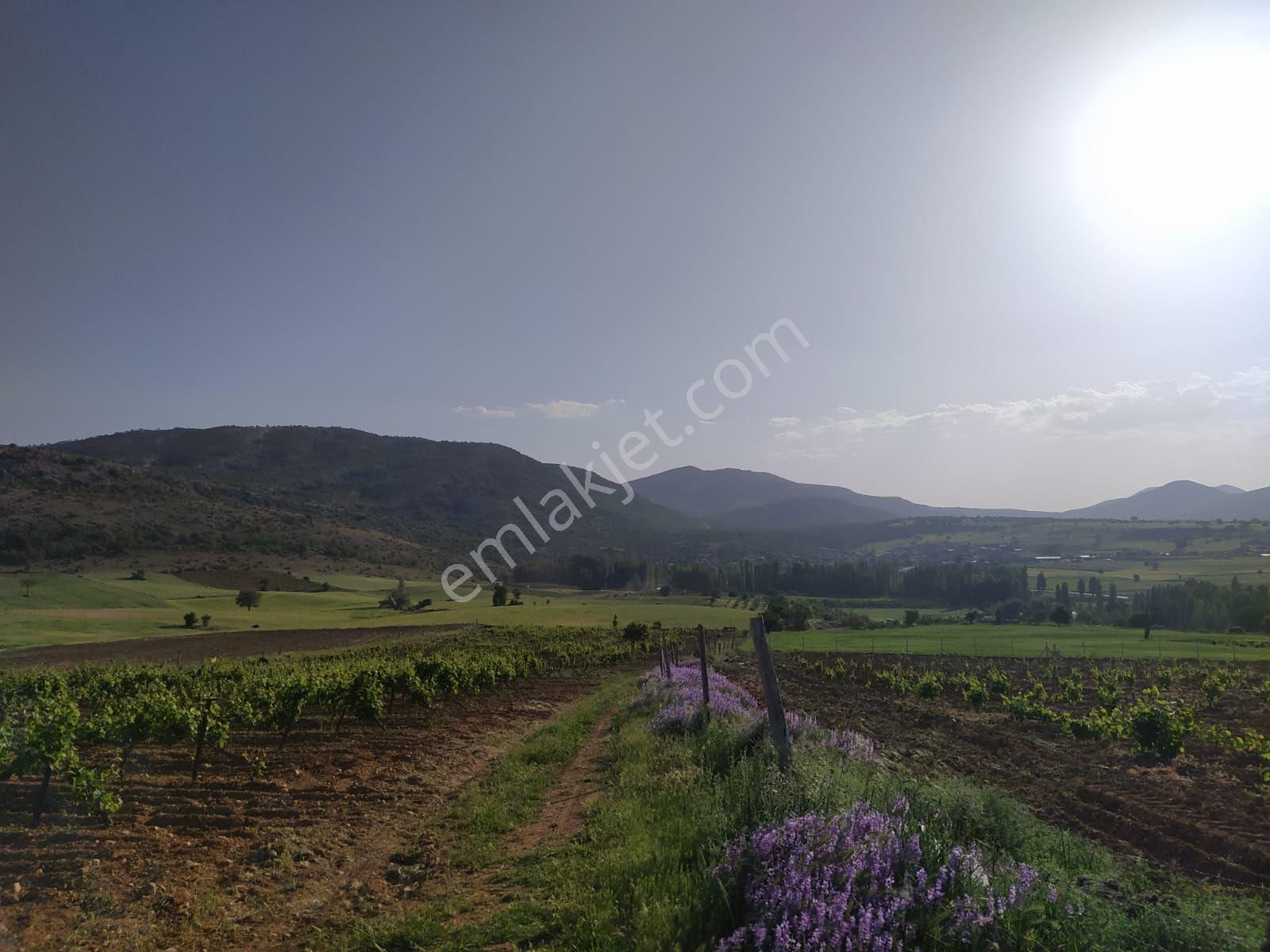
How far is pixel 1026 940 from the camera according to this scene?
12.3ft

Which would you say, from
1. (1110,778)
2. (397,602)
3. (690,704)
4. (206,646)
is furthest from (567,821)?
(397,602)

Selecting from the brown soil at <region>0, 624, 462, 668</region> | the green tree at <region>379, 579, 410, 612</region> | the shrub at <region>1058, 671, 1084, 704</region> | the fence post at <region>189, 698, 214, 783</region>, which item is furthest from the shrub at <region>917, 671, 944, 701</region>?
the green tree at <region>379, 579, 410, 612</region>

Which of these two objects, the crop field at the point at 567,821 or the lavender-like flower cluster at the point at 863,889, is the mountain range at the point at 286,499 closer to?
the crop field at the point at 567,821

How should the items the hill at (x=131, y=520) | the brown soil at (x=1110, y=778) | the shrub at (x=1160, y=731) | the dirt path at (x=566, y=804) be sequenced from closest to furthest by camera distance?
the dirt path at (x=566, y=804) → the brown soil at (x=1110, y=778) → the shrub at (x=1160, y=731) → the hill at (x=131, y=520)

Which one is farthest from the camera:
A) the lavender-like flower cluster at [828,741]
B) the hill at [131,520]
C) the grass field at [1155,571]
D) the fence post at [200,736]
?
the grass field at [1155,571]

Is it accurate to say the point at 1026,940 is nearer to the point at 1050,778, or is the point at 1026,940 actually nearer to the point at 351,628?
the point at 1050,778

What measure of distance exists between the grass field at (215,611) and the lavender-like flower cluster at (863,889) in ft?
161

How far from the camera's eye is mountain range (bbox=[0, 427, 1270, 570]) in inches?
3457

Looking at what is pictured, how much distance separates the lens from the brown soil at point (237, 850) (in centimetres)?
557

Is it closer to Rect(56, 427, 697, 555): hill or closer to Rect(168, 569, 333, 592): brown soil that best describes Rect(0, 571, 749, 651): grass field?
Rect(168, 569, 333, 592): brown soil

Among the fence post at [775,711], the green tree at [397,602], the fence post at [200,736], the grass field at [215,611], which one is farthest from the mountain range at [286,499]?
the fence post at [775,711]

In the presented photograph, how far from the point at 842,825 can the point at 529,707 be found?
54.7ft

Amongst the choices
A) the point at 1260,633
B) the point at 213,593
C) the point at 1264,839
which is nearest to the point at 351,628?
the point at 213,593

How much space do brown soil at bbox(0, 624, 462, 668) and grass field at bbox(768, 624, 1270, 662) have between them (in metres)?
30.6
